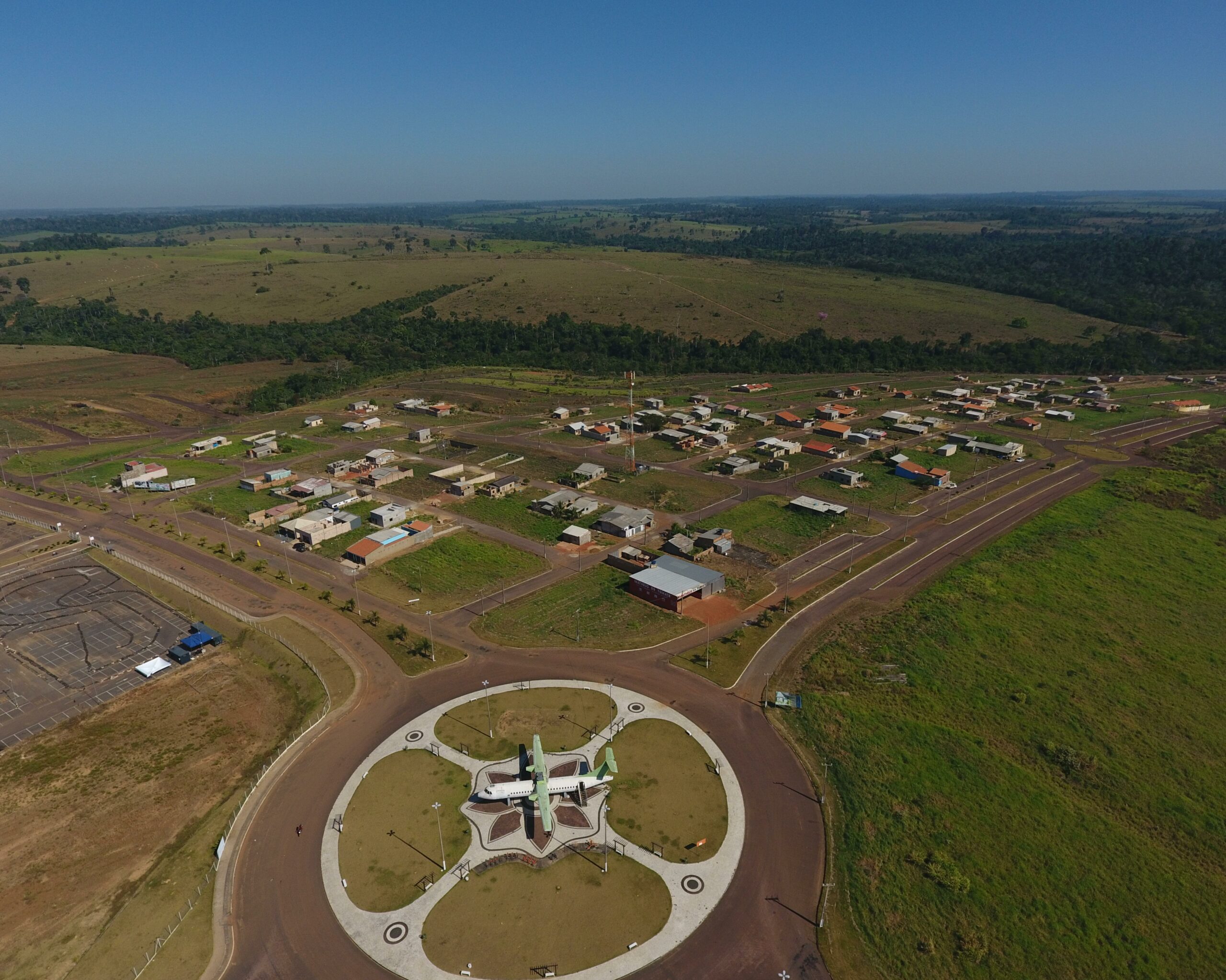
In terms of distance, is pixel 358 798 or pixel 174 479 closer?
pixel 358 798

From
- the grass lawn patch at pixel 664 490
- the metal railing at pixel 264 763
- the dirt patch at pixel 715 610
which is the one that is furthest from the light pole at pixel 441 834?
the grass lawn patch at pixel 664 490

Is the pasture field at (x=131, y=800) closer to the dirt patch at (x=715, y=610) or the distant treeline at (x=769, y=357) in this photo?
the dirt patch at (x=715, y=610)

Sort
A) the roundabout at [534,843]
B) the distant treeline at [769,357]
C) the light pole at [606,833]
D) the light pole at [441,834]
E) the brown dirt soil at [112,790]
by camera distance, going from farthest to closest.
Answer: the distant treeline at [769,357] → the light pole at [441,834] → the light pole at [606,833] → the brown dirt soil at [112,790] → the roundabout at [534,843]

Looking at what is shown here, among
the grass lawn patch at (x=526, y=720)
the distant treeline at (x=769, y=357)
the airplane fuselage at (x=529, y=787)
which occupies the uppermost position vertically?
the airplane fuselage at (x=529, y=787)

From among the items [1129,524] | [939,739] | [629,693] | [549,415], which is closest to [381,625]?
[629,693]

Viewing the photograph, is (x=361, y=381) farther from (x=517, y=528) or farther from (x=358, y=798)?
(x=358, y=798)

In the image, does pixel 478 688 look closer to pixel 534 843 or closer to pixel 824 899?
pixel 534 843
